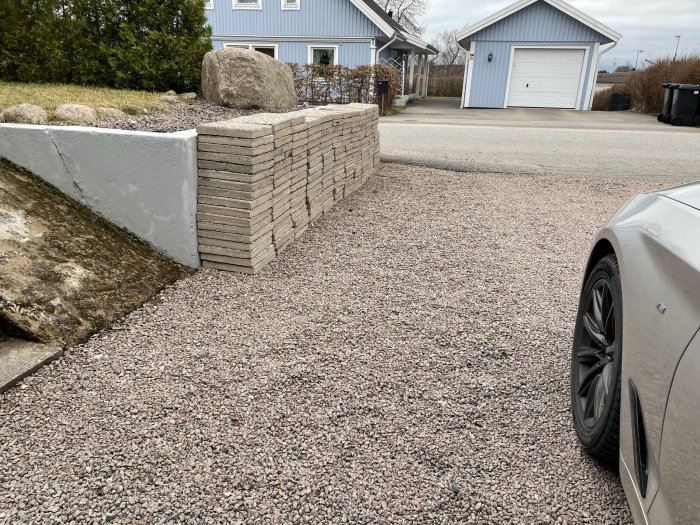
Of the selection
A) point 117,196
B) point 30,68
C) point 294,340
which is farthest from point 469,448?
point 30,68

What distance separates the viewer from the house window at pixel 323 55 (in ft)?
76.7

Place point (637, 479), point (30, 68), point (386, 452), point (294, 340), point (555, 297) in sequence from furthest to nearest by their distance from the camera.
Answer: point (30, 68) → point (555, 297) → point (294, 340) → point (386, 452) → point (637, 479)

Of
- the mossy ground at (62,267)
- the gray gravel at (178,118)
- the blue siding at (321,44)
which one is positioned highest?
the blue siding at (321,44)

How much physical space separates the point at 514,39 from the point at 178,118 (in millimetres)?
19226

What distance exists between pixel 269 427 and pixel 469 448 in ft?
3.10

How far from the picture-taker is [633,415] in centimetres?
175

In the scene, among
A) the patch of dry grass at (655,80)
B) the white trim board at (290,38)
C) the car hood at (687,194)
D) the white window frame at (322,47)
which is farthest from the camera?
the white window frame at (322,47)

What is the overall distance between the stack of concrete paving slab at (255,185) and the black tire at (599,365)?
8.41 feet

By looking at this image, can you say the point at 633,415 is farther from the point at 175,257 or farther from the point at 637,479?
the point at 175,257

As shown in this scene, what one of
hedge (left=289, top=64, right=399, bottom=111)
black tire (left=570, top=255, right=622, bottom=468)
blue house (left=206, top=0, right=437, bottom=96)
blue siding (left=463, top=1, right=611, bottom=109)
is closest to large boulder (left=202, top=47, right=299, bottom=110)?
black tire (left=570, top=255, right=622, bottom=468)

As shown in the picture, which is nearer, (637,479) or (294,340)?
(637,479)

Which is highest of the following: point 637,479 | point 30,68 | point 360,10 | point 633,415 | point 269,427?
point 360,10

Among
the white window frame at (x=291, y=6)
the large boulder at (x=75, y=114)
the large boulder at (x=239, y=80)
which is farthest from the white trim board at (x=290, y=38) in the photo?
the large boulder at (x=75, y=114)

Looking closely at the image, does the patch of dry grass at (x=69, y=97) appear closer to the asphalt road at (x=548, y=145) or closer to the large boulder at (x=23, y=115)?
the large boulder at (x=23, y=115)
